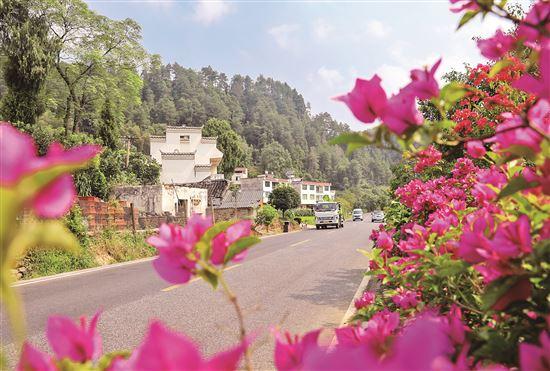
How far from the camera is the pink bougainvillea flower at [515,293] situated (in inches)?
29.2

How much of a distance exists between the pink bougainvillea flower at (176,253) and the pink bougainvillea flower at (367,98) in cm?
34

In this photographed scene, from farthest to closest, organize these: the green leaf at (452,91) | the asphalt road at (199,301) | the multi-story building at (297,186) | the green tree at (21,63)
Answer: the multi-story building at (297,186) → the green tree at (21,63) → the asphalt road at (199,301) → the green leaf at (452,91)

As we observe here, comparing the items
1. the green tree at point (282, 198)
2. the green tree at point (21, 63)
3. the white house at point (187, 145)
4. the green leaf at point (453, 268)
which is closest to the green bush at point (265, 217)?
the green tree at point (282, 198)

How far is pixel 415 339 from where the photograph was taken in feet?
1.16

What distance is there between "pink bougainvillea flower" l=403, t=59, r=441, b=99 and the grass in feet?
26.7

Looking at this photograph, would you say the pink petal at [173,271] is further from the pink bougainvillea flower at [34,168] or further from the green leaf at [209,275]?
the pink bougainvillea flower at [34,168]

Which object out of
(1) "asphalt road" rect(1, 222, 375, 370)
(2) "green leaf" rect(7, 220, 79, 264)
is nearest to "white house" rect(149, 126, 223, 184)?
(1) "asphalt road" rect(1, 222, 375, 370)

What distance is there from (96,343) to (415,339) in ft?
1.60

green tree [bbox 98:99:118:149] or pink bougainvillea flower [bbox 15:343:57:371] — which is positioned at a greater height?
green tree [bbox 98:99:118:149]

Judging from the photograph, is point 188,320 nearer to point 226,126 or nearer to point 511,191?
point 511,191

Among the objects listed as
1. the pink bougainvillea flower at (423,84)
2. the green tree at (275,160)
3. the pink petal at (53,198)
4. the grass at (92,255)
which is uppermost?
the green tree at (275,160)

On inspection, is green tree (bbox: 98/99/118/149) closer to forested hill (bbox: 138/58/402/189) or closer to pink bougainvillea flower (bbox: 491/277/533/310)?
pink bougainvillea flower (bbox: 491/277/533/310)

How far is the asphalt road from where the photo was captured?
15.6 feet

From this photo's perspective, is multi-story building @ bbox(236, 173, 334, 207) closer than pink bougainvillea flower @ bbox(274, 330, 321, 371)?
No
